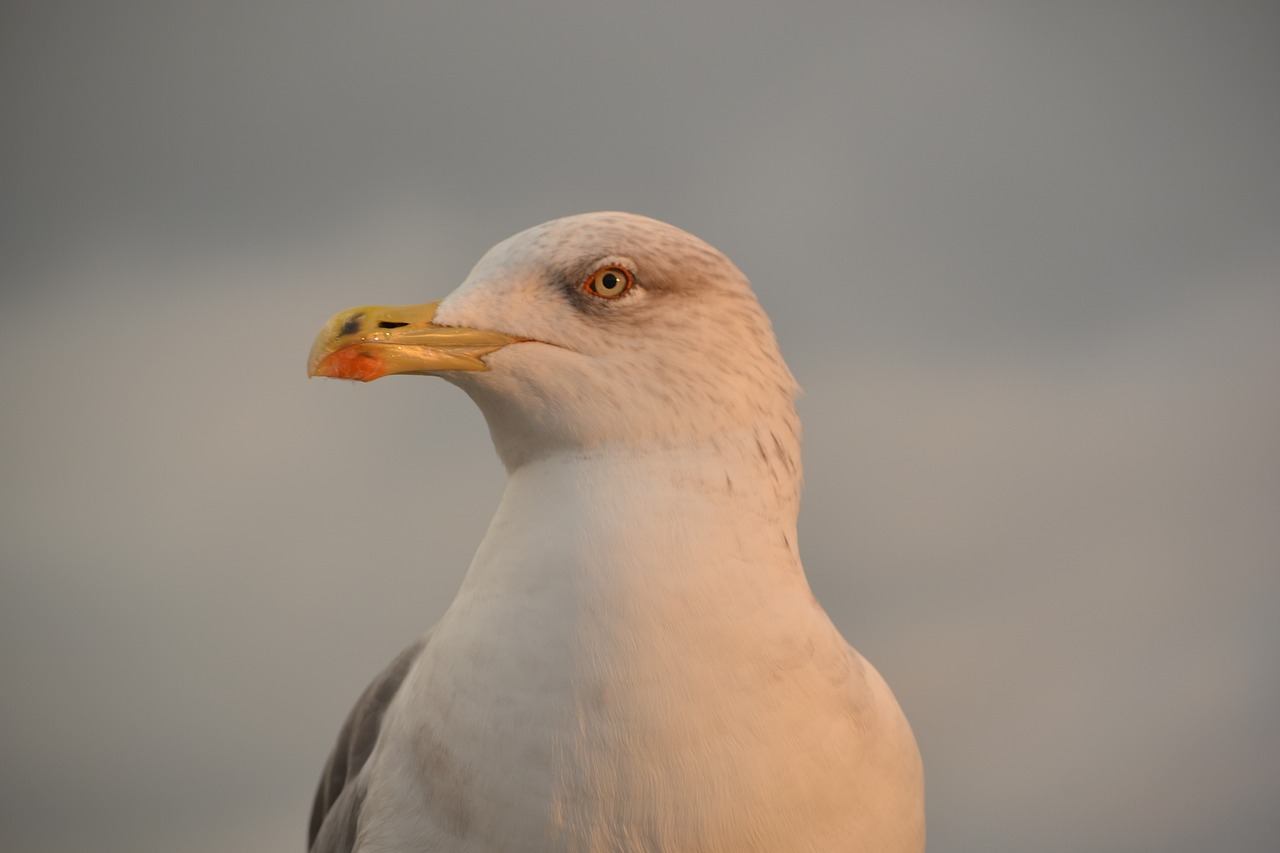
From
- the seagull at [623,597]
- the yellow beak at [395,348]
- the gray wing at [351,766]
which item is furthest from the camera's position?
the gray wing at [351,766]

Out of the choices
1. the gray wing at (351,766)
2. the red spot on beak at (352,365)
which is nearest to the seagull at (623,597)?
the red spot on beak at (352,365)

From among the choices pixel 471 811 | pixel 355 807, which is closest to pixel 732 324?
pixel 471 811

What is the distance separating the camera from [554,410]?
236 cm

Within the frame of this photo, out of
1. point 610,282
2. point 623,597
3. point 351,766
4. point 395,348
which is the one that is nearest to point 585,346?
point 610,282

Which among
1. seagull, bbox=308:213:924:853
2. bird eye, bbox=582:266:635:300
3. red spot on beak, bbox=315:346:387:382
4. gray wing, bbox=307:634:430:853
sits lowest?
gray wing, bbox=307:634:430:853

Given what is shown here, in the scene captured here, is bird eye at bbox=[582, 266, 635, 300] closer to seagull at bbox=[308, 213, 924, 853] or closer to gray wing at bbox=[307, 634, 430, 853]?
seagull at bbox=[308, 213, 924, 853]

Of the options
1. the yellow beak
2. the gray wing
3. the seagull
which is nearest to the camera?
the seagull

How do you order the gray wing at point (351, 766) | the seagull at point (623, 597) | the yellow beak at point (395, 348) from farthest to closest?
the gray wing at point (351, 766)
the yellow beak at point (395, 348)
the seagull at point (623, 597)

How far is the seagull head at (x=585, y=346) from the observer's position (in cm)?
232

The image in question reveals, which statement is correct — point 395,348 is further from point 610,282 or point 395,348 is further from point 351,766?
point 351,766

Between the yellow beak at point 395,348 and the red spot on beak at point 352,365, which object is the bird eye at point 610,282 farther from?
the red spot on beak at point 352,365

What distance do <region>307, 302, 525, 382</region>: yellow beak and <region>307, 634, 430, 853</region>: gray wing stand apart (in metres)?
0.87

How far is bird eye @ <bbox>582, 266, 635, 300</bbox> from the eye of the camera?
7.88ft

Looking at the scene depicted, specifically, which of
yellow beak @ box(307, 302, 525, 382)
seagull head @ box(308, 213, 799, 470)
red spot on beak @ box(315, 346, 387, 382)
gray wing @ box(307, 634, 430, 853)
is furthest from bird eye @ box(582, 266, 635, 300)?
gray wing @ box(307, 634, 430, 853)
